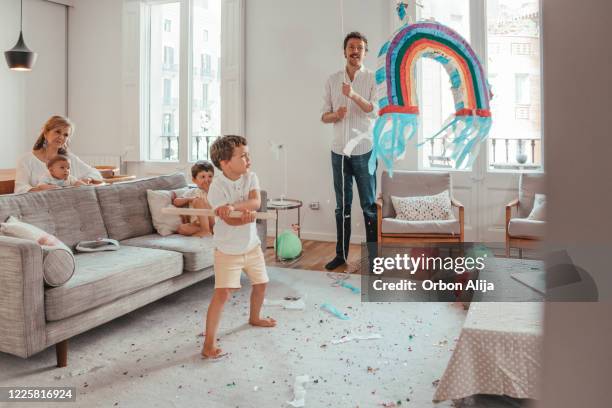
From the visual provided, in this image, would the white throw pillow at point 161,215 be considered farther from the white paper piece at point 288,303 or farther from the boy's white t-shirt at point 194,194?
the white paper piece at point 288,303

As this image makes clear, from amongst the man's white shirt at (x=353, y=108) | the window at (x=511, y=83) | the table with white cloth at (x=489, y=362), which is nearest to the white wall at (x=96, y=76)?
the man's white shirt at (x=353, y=108)

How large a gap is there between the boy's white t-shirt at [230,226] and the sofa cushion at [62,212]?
107 cm

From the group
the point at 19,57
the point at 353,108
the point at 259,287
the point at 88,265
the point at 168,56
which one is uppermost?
the point at 168,56

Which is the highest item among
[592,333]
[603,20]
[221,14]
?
[221,14]

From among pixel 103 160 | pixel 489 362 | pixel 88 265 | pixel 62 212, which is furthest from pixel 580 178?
pixel 103 160

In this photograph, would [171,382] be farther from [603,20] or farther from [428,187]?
[428,187]

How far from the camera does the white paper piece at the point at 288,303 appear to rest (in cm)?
293

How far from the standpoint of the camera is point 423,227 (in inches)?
141

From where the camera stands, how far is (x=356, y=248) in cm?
462

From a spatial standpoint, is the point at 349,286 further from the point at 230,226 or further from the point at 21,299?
the point at 21,299

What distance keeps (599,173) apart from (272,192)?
4959 millimetres

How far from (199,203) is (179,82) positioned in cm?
278

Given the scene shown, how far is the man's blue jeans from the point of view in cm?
379

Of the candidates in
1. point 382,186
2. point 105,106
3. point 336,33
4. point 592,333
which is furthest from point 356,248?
point 592,333
